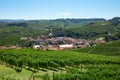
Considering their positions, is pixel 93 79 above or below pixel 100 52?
above

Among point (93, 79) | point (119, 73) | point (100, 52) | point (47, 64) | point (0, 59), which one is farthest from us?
point (100, 52)

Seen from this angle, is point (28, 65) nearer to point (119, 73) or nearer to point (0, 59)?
point (0, 59)

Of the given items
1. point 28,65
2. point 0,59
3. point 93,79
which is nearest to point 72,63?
point 28,65

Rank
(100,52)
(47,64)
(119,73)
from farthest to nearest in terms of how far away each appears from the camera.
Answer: (100,52) < (47,64) < (119,73)

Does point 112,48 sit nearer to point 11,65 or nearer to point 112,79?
point 11,65

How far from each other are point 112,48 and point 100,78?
10824 cm

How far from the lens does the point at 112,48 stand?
535 ft

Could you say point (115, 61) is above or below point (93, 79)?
below

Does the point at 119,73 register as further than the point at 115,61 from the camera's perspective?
No

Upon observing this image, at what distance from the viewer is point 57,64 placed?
87000mm

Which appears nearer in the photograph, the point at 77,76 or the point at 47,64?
the point at 77,76

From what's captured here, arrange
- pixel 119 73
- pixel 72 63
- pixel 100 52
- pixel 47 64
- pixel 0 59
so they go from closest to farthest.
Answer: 1. pixel 119 73
2. pixel 47 64
3. pixel 72 63
4. pixel 0 59
5. pixel 100 52

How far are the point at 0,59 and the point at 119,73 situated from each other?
5399 centimetres

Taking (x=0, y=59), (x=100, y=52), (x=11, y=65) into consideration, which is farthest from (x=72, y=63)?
(x=100, y=52)
